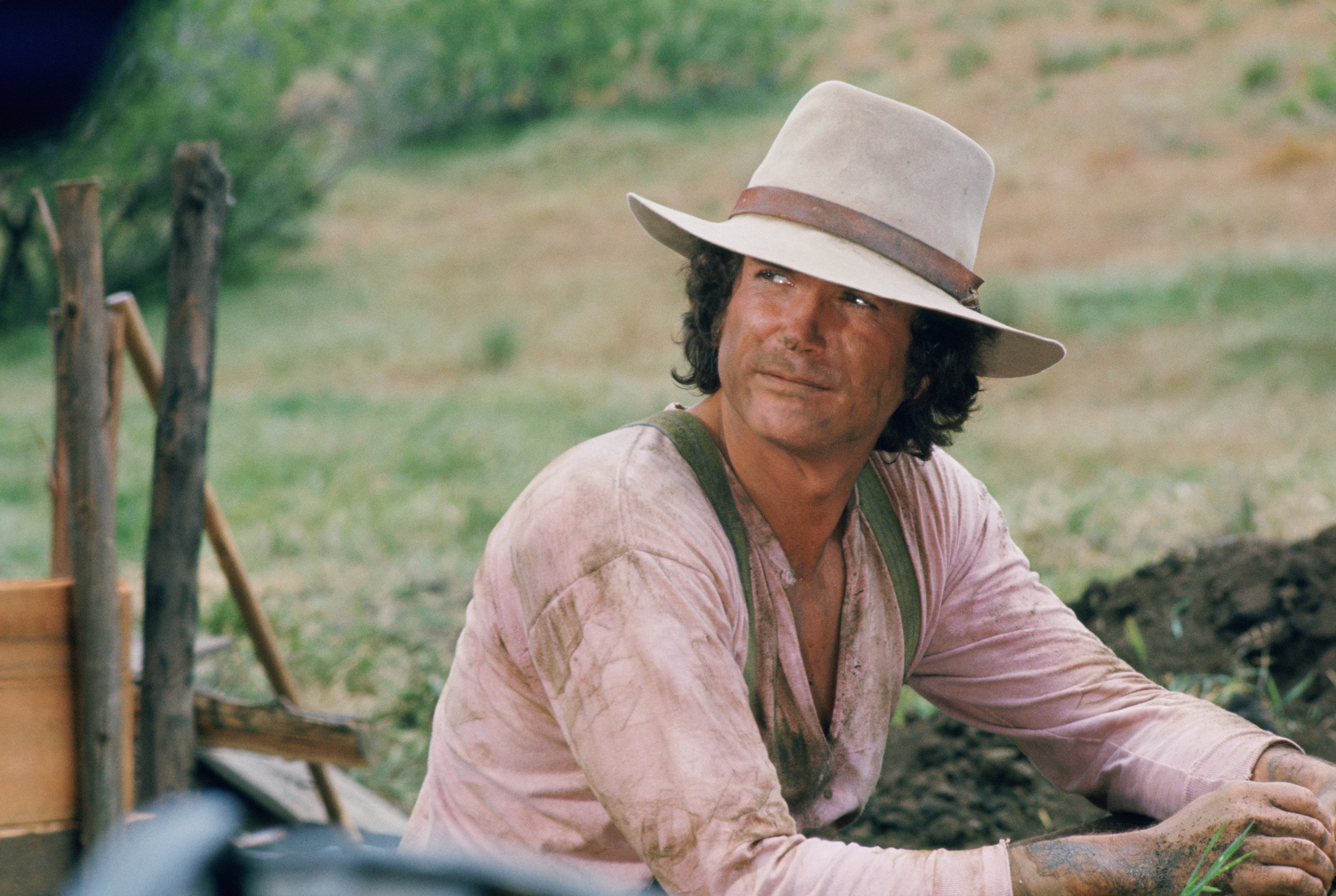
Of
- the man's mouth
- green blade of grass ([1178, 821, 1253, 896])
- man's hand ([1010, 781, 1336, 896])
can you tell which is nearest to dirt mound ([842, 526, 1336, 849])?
man's hand ([1010, 781, 1336, 896])

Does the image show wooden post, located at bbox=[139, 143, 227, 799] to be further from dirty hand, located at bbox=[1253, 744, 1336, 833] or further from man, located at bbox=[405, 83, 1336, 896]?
dirty hand, located at bbox=[1253, 744, 1336, 833]

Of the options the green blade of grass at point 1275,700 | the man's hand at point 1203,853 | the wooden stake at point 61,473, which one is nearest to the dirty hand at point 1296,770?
the man's hand at point 1203,853

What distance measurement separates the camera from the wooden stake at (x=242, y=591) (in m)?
3.55

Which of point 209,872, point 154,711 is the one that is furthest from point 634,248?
point 209,872

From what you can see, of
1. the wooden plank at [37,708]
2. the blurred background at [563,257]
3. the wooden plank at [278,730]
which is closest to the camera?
the wooden plank at [37,708]

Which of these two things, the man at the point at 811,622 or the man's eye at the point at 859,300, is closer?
the man at the point at 811,622

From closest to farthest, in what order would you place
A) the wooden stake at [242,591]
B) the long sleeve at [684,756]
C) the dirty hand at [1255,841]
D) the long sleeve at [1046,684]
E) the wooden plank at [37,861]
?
the long sleeve at [684,756] → the dirty hand at [1255,841] → the long sleeve at [1046,684] → the wooden plank at [37,861] → the wooden stake at [242,591]

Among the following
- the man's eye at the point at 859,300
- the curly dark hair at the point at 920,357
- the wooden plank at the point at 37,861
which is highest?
the man's eye at the point at 859,300

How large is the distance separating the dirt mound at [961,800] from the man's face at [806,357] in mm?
1690

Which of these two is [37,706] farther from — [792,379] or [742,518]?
[792,379]

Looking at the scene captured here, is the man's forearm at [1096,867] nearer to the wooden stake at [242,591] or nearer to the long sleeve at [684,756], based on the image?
the long sleeve at [684,756]

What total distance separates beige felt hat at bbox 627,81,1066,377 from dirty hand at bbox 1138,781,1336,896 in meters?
0.77

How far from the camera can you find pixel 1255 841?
193 centimetres

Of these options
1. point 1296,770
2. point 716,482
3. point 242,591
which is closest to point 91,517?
point 242,591
